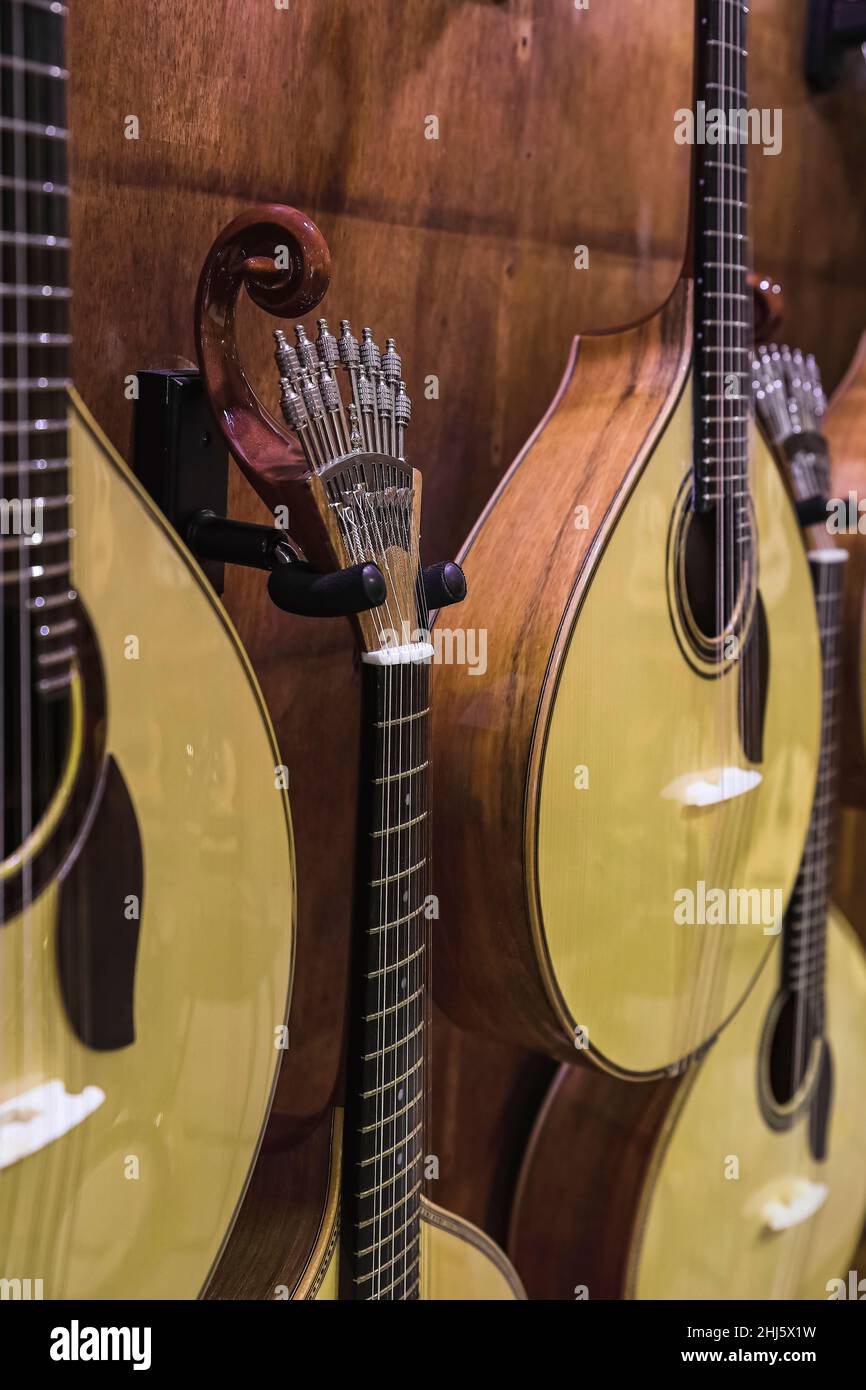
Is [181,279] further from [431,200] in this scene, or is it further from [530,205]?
[530,205]

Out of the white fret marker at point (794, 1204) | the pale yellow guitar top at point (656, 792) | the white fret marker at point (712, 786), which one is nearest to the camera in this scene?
the pale yellow guitar top at point (656, 792)

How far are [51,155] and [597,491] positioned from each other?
47 centimetres

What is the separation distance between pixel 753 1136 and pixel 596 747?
1.72 ft

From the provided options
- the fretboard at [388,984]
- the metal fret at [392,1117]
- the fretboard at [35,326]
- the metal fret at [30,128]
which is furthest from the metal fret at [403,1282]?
the metal fret at [30,128]

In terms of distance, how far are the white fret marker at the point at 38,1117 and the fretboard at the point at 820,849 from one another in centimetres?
85

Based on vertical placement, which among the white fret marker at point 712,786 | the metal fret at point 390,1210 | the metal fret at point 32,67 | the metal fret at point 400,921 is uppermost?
the metal fret at point 32,67

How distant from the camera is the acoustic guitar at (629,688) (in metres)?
0.91

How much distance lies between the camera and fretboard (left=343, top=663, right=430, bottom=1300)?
791 millimetres

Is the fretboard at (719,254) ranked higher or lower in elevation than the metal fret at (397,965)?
higher

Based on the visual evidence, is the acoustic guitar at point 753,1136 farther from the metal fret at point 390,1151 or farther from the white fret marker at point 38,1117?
the white fret marker at point 38,1117

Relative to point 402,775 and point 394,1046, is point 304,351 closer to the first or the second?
point 402,775

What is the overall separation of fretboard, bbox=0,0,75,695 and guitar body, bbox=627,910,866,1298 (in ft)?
2.63

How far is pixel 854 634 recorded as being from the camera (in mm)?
1394

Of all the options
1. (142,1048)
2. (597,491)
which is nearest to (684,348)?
(597,491)
